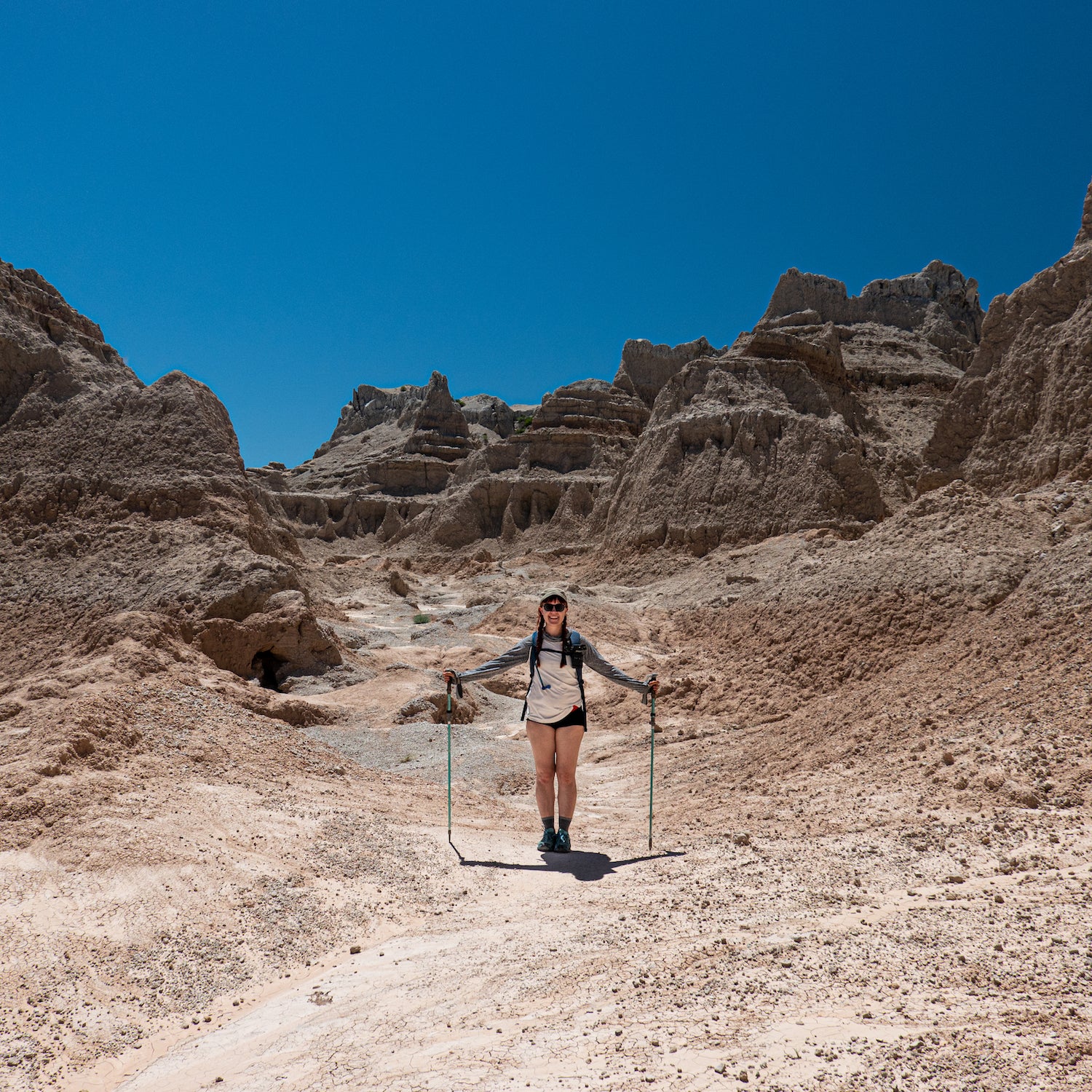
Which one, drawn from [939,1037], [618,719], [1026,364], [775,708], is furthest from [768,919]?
[1026,364]

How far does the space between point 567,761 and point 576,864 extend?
73 cm

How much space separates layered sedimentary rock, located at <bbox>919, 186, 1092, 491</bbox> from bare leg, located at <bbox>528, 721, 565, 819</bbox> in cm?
1507

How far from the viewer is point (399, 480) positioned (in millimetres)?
58938

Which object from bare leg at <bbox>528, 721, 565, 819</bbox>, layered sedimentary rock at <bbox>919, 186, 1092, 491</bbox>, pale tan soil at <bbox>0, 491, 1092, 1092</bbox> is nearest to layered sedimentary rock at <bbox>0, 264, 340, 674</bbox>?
pale tan soil at <bbox>0, 491, 1092, 1092</bbox>

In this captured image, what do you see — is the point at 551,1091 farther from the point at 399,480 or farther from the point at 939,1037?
the point at 399,480

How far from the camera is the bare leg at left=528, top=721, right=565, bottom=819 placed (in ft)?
19.3

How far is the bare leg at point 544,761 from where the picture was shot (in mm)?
5883

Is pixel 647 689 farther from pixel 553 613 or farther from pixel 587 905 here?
pixel 587 905

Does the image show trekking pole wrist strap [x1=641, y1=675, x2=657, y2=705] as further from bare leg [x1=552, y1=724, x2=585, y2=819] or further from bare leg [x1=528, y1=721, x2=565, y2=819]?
bare leg [x1=528, y1=721, x2=565, y2=819]

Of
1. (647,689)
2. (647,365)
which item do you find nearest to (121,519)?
(647,689)

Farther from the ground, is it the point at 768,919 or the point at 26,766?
the point at 26,766

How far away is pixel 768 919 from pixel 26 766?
16.5 ft

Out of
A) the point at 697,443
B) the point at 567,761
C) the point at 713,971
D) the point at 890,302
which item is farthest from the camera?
the point at 890,302

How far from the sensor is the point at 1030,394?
1908cm
